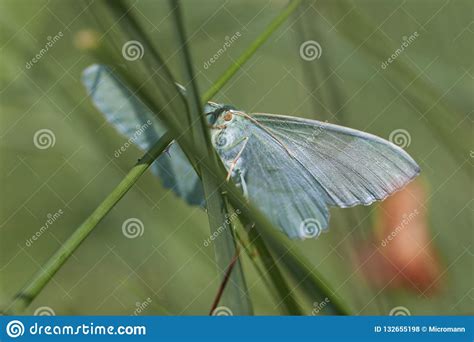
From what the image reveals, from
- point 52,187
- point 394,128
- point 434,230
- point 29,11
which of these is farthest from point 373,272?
point 29,11

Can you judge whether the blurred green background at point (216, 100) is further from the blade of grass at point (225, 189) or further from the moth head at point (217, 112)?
the blade of grass at point (225, 189)

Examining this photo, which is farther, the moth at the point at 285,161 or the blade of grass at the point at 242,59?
the moth at the point at 285,161

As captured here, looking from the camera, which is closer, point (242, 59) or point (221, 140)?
point (242, 59)

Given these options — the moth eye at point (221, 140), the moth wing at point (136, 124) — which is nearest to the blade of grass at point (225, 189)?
the moth wing at point (136, 124)

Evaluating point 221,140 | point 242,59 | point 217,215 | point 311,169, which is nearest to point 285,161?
point 311,169

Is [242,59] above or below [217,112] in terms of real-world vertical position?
above

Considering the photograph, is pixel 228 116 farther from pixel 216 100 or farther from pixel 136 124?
pixel 136 124

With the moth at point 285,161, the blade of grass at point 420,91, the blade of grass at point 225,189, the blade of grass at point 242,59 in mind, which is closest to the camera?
the blade of grass at point 225,189

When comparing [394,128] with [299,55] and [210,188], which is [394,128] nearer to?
[299,55]
